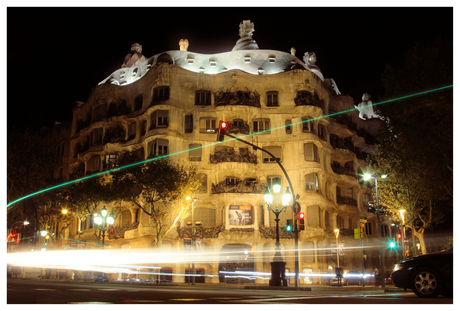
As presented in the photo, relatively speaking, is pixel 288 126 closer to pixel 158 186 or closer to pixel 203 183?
pixel 203 183

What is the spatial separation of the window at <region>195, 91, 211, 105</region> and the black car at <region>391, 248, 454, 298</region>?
3991 cm


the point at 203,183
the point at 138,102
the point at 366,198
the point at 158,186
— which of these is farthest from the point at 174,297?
the point at 366,198

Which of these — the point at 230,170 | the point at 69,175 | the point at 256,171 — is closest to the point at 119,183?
the point at 230,170

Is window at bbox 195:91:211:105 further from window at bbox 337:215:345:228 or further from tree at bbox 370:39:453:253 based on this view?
tree at bbox 370:39:453:253

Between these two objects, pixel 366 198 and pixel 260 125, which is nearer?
pixel 260 125

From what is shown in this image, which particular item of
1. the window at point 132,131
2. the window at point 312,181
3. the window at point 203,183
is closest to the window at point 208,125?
the window at point 203,183

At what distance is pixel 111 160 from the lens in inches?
1991

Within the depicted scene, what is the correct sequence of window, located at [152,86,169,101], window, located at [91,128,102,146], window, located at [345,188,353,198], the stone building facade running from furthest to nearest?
1. window, located at [345,188,353,198]
2. window, located at [91,128,102,146]
3. window, located at [152,86,169,101]
4. the stone building facade

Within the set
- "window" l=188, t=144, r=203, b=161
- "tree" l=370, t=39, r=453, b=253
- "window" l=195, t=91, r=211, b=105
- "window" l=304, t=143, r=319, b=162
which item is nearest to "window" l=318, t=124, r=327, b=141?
"window" l=304, t=143, r=319, b=162

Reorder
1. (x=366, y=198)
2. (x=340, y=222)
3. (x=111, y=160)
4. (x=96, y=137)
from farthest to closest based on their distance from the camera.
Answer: (x=366, y=198)
(x=96, y=137)
(x=340, y=222)
(x=111, y=160)

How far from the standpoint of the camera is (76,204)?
4322cm

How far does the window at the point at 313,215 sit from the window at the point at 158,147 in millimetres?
16687

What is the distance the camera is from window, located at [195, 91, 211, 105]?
49.1 meters

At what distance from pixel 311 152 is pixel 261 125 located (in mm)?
6399
